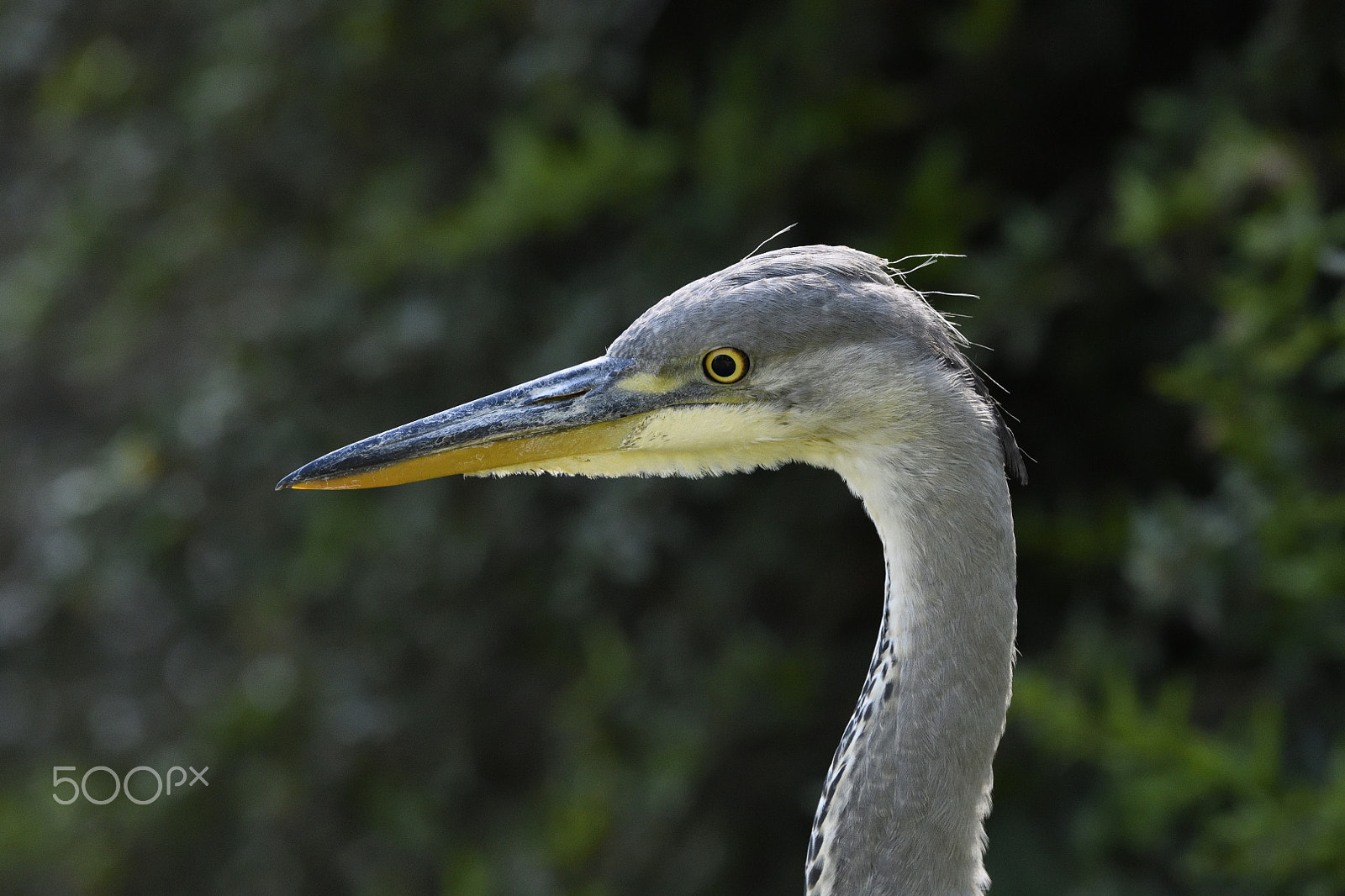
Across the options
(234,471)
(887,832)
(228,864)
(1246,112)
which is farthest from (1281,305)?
(228,864)

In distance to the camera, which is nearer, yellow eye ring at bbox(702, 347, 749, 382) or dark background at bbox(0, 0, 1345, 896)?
yellow eye ring at bbox(702, 347, 749, 382)

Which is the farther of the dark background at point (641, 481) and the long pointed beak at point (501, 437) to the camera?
the dark background at point (641, 481)

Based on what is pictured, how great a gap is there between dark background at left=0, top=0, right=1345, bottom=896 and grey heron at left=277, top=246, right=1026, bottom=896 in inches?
30.5

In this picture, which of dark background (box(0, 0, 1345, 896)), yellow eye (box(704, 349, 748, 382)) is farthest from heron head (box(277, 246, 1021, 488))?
dark background (box(0, 0, 1345, 896))

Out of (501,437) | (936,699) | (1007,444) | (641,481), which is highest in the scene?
(501,437)

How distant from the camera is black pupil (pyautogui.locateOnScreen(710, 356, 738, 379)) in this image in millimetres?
1578

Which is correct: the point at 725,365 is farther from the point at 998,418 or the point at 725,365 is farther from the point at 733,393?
the point at 998,418

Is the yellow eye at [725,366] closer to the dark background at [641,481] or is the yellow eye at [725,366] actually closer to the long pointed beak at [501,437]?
the long pointed beak at [501,437]

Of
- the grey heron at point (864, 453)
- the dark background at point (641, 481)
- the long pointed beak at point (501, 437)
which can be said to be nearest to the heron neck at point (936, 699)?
the grey heron at point (864, 453)

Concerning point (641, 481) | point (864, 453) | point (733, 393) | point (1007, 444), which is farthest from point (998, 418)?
point (641, 481)

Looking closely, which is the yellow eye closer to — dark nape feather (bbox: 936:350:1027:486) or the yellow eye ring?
the yellow eye ring

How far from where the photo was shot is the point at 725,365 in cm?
158

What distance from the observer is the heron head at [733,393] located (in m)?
1.55

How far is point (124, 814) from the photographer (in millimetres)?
3443
